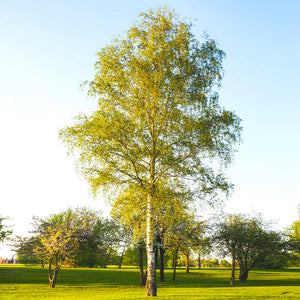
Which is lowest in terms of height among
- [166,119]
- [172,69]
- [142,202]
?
[142,202]

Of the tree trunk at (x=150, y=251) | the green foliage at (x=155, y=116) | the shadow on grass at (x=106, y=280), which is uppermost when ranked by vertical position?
the green foliage at (x=155, y=116)

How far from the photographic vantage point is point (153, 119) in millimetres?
22500

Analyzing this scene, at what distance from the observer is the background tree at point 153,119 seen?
21281 mm

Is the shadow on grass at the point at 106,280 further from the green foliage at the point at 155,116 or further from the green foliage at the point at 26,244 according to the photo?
the green foliage at the point at 155,116

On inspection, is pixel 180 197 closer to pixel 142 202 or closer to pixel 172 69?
pixel 142 202

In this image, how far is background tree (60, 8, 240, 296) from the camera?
21.3 m

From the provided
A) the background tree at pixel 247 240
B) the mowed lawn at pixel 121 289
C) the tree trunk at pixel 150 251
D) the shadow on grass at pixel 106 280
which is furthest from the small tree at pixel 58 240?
the background tree at pixel 247 240

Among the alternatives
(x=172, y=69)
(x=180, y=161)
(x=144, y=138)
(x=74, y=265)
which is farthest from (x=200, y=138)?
(x=74, y=265)

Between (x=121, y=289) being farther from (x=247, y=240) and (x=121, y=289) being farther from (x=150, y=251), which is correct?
(x=247, y=240)

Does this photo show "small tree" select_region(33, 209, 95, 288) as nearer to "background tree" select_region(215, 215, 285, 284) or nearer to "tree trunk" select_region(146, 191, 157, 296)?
"tree trunk" select_region(146, 191, 157, 296)

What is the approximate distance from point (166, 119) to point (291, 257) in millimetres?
34586

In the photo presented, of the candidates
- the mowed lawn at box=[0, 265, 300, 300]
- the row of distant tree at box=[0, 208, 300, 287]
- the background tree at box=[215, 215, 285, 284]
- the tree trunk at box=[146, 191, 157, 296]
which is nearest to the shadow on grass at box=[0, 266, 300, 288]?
the mowed lawn at box=[0, 265, 300, 300]

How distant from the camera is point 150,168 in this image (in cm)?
2197

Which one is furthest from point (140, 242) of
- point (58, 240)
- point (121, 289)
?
point (58, 240)
